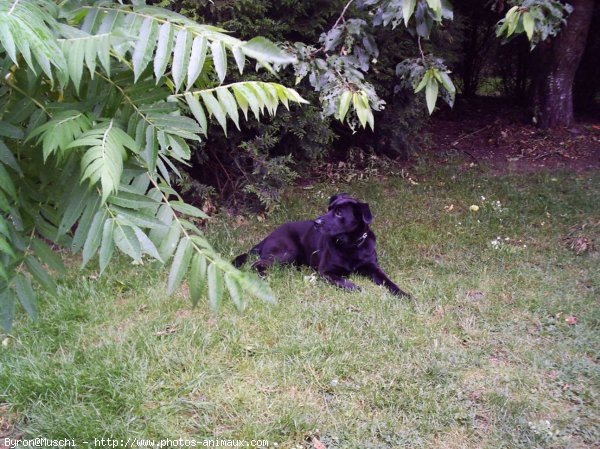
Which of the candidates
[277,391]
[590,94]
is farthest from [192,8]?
[590,94]

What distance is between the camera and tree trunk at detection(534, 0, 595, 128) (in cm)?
714

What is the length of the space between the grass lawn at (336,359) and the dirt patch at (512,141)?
2.95 metres

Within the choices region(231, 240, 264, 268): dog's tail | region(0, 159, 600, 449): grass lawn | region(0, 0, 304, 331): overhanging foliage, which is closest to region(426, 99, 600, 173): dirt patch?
region(0, 159, 600, 449): grass lawn

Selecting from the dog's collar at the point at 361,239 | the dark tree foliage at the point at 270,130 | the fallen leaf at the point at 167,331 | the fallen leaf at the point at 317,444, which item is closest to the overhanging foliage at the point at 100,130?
the fallen leaf at the point at 317,444

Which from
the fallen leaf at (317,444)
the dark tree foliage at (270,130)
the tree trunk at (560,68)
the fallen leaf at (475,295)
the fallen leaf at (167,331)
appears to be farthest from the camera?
the tree trunk at (560,68)

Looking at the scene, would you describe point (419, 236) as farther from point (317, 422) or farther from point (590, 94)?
point (590, 94)

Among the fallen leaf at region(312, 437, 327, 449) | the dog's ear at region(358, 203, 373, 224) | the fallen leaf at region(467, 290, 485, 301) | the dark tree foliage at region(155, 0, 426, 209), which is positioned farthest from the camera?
the dark tree foliage at region(155, 0, 426, 209)

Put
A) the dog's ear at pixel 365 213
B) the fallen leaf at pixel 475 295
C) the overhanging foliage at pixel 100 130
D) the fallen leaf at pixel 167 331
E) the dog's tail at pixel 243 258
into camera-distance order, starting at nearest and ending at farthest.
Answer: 1. the overhanging foliage at pixel 100 130
2. the fallen leaf at pixel 167 331
3. the fallen leaf at pixel 475 295
4. the dog's ear at pixel 365 213
5. the dog's tail at pixel 243 258

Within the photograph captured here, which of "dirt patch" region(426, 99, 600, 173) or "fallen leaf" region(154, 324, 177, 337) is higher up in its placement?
"dirt patch" region(426, 99, 600, 173)

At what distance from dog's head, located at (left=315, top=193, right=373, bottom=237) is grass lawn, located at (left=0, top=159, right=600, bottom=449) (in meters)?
0.43

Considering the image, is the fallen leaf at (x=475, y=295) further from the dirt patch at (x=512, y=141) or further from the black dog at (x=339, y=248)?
the dirt patch at (x=512, y=141)

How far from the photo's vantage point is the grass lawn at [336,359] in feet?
7.76

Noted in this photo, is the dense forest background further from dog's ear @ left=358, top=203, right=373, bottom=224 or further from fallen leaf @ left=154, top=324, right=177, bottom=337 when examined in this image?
fallen leaf @ left=154, top=324, right=177, bottom=337

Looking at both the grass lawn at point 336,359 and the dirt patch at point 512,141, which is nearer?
the grass lawn at point 336,359
